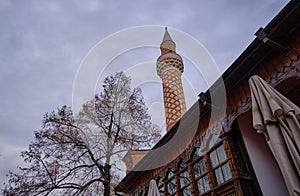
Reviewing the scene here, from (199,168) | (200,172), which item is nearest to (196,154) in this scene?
(199,168)

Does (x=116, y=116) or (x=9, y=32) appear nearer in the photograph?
(x=116, y=116)

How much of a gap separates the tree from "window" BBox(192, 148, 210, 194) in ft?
14.3

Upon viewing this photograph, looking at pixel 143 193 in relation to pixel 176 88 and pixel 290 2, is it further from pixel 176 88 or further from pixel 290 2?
pixel 176 88

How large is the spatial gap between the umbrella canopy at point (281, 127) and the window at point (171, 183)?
502 centimetres

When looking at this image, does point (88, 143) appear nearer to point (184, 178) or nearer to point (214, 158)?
point (184, 178)

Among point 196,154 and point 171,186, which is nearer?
point 196,154

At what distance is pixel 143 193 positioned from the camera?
32.9ft

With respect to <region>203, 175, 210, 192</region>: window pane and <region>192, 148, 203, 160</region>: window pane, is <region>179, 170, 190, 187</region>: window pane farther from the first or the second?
<region>203, 175, 210, 192</region>: window pane

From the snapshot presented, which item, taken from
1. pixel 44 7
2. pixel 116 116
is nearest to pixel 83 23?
pixel 44 7

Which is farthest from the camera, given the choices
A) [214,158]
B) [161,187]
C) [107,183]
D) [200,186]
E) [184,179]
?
[107,183]

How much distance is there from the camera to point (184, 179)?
7320 mm

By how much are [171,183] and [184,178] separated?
897 mm

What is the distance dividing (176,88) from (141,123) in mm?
8195

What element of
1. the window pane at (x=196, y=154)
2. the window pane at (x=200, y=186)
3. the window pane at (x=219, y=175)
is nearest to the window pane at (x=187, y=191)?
the window pane at (x=200, y=186)
